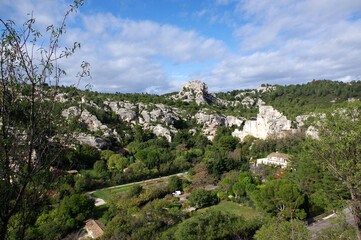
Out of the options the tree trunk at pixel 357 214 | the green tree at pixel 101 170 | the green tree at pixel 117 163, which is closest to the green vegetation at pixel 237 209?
the tree trunk at pixel 357 214

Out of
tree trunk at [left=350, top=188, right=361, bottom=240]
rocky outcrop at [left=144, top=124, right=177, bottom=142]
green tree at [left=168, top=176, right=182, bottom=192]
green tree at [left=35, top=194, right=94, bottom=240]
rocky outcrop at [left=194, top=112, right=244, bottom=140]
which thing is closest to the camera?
tree trunk at [left=350, top=188, right=361, bottom=240]

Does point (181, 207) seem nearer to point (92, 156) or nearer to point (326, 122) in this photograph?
point (326, 122)

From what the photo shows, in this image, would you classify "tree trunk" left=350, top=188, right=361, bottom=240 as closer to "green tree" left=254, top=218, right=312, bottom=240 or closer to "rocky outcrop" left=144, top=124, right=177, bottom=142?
"green tree" left=254, top=218, right=312, bottom=240

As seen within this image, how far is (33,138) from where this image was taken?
3525 millimetres

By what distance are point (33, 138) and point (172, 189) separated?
2216cm

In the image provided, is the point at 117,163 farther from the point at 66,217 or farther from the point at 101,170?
the point at 66,217

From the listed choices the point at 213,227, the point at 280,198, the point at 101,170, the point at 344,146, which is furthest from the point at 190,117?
the point at 344,146

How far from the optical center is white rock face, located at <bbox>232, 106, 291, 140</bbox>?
43403 millimetres

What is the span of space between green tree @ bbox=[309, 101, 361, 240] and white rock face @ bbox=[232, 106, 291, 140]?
3633 centimetres

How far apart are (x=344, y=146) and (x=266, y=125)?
127 ft

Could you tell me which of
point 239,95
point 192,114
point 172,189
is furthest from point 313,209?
point 239,95

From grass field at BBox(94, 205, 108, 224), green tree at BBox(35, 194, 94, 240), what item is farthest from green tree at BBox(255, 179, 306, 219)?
green tree at BBox(35, 194, 94, 240)

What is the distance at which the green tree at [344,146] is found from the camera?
802 centimetres

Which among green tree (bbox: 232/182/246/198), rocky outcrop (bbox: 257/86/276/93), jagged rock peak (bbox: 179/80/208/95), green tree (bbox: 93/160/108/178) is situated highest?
jagged rock peak (bbox: 179/80/208/95)
